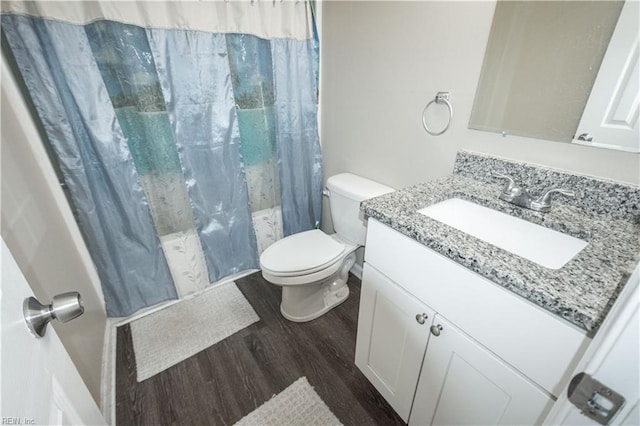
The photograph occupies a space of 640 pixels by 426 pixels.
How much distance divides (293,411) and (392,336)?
23.5 inches

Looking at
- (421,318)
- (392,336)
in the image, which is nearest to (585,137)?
(421,318)

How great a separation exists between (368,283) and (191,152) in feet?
3.76

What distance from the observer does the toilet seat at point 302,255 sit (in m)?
1.41

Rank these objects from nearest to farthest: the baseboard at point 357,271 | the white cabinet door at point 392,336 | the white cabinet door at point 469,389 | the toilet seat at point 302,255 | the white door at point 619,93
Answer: the white cabinet door at point 469,389 < the white door at point 619,93 < the white cabinet door at point 392,336 < the toilet seat at point 302,255 < the baseboard at point 357,271

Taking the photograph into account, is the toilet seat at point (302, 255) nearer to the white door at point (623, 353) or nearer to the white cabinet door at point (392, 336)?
the white cabinet door at point (392, 336)

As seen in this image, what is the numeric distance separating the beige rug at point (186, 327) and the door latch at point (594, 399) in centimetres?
153

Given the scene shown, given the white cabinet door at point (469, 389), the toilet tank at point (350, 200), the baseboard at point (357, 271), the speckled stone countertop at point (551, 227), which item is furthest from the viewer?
the baseboard at point (357, 271)

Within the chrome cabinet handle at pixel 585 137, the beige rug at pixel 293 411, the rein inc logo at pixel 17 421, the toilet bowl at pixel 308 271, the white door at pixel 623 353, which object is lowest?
the beige rug at pixel 293 411

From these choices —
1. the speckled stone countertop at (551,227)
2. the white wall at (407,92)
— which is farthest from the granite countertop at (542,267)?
the white wall at (407,92)

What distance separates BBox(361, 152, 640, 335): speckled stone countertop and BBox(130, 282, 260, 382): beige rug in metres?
1.19

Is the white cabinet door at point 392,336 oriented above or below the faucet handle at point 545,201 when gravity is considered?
below

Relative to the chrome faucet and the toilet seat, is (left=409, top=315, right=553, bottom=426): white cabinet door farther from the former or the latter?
the toilet seat

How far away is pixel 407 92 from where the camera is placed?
1.32 meters

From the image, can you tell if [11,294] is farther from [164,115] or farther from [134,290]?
[134,290]
